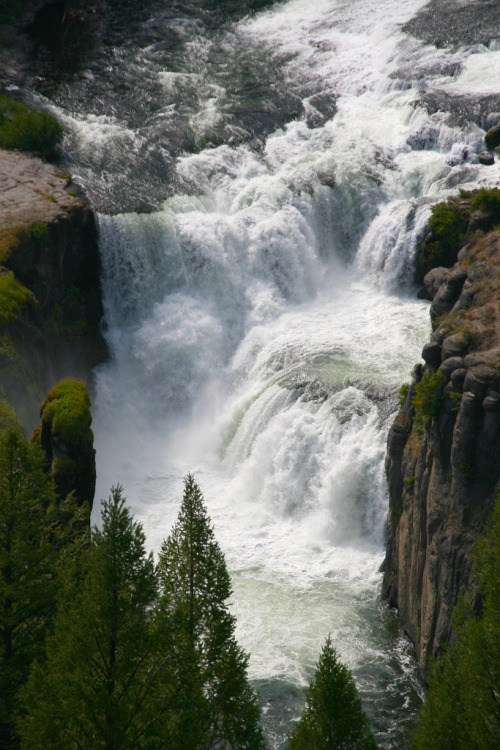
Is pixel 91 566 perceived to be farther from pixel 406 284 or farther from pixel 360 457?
pixel 406 284

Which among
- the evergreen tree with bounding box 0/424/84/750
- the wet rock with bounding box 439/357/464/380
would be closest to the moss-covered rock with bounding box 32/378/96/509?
→ the evergreen tree with bounding box 0/424/84/750

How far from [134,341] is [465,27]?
3433cm

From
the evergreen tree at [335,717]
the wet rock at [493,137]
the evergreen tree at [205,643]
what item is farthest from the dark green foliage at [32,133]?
the evergreen tree at [335,717]

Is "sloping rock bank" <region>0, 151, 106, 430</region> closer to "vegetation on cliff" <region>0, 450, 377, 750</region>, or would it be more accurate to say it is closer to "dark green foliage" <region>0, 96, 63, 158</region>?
"dark green foliage" <region>0, 96, 63, 158</region>

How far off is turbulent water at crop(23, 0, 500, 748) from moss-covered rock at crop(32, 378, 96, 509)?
646cm

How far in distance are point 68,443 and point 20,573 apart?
8035mm

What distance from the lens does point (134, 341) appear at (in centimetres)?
4081

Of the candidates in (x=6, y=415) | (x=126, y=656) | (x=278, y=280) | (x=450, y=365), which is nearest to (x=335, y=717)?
(x=126, y=656)

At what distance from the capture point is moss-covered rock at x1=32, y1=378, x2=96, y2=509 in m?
25.9

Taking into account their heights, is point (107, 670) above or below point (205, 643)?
below

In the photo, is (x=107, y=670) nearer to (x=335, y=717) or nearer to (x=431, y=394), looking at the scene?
(x=335, y=717)

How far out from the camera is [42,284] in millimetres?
36844

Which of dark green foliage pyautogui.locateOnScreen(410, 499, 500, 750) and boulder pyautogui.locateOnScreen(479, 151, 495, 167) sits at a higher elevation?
boulder pyautogui.locateOnScreen(479, 151, 495, 167)

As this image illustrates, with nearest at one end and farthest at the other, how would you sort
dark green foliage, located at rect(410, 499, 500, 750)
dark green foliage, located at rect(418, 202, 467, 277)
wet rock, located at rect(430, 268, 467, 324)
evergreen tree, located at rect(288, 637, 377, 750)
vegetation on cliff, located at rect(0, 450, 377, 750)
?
1. vegetation on cliff, located at rect(0, 450, 377, 750)
2. dark green foliage, located at rect(410, 499, 500, 750)
3. evergreen tree, located at rect(288, 637, 377, 750)
4. wet rock, located at rect(430, 268, 467, 324)
5. dark green foliage, located at rect(418, 202, 467, 277)
